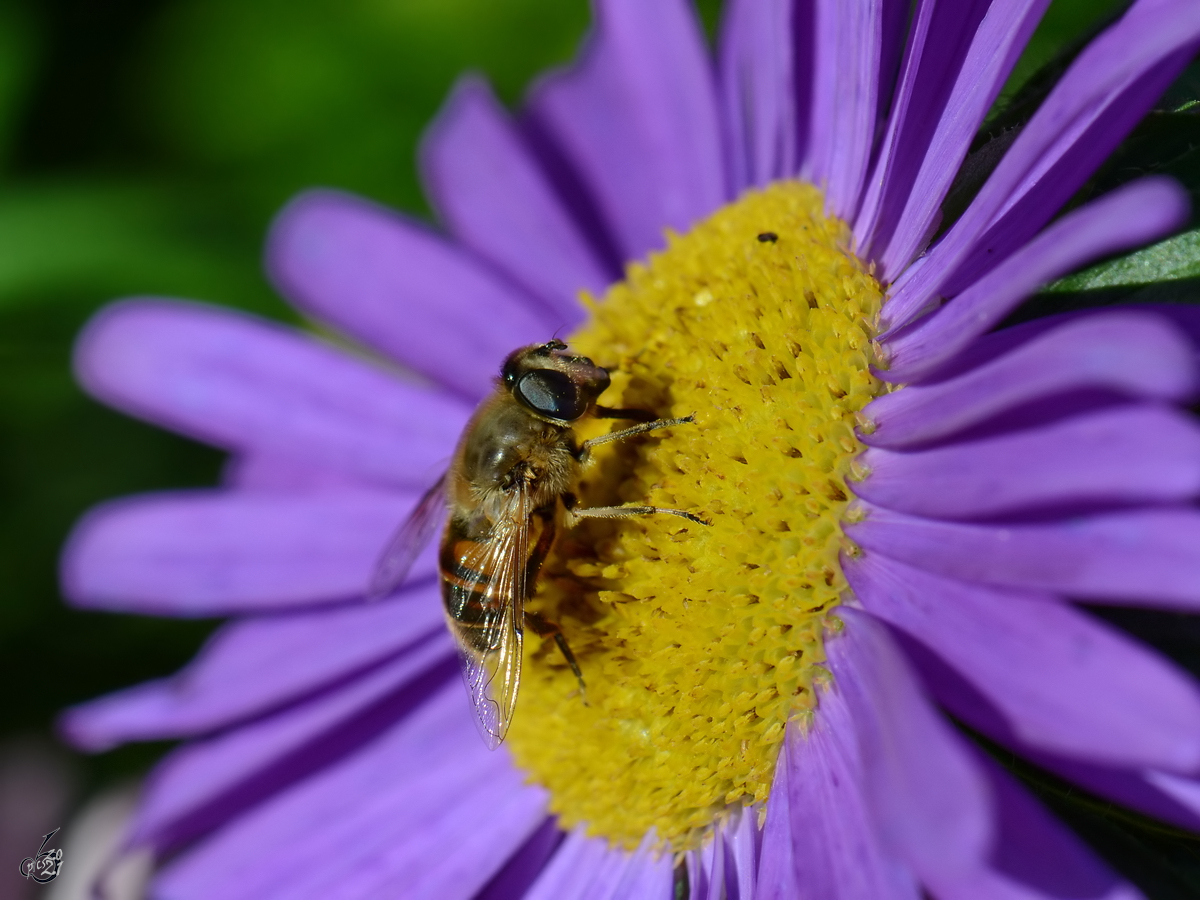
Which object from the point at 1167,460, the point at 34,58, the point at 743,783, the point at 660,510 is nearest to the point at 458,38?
the point at 34,58

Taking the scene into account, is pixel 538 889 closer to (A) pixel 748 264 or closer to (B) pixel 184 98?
(A) pixel 748 264

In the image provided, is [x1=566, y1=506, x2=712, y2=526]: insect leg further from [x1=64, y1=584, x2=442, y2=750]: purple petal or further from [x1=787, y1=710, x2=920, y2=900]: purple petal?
[x1=64, y1=584, x2=442, y2=750]: purple petal

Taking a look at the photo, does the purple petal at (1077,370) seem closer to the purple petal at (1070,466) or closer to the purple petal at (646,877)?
the purple petal at (1070,466)

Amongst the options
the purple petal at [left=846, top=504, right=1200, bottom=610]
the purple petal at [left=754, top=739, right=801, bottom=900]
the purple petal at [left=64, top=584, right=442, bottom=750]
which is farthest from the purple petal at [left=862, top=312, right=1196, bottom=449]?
the purple petal at [left=64, top=584, right=442, bottom=750]

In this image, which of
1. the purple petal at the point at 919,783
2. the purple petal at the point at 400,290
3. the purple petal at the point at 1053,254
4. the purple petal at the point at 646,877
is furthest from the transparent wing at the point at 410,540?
the purple petal at the point at 919,783

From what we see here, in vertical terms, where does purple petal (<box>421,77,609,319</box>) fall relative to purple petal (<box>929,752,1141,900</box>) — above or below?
above

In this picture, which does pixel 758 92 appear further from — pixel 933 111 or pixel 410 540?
pixel 410 540

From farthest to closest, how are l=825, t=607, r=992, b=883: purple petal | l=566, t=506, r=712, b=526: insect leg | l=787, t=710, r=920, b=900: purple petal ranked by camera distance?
l=566, t=506, r=712, b=526: insect leg
l=787, t=710, r=920, b=900: purple petal
l=825, t=607, r=992, b=883: purple petal
